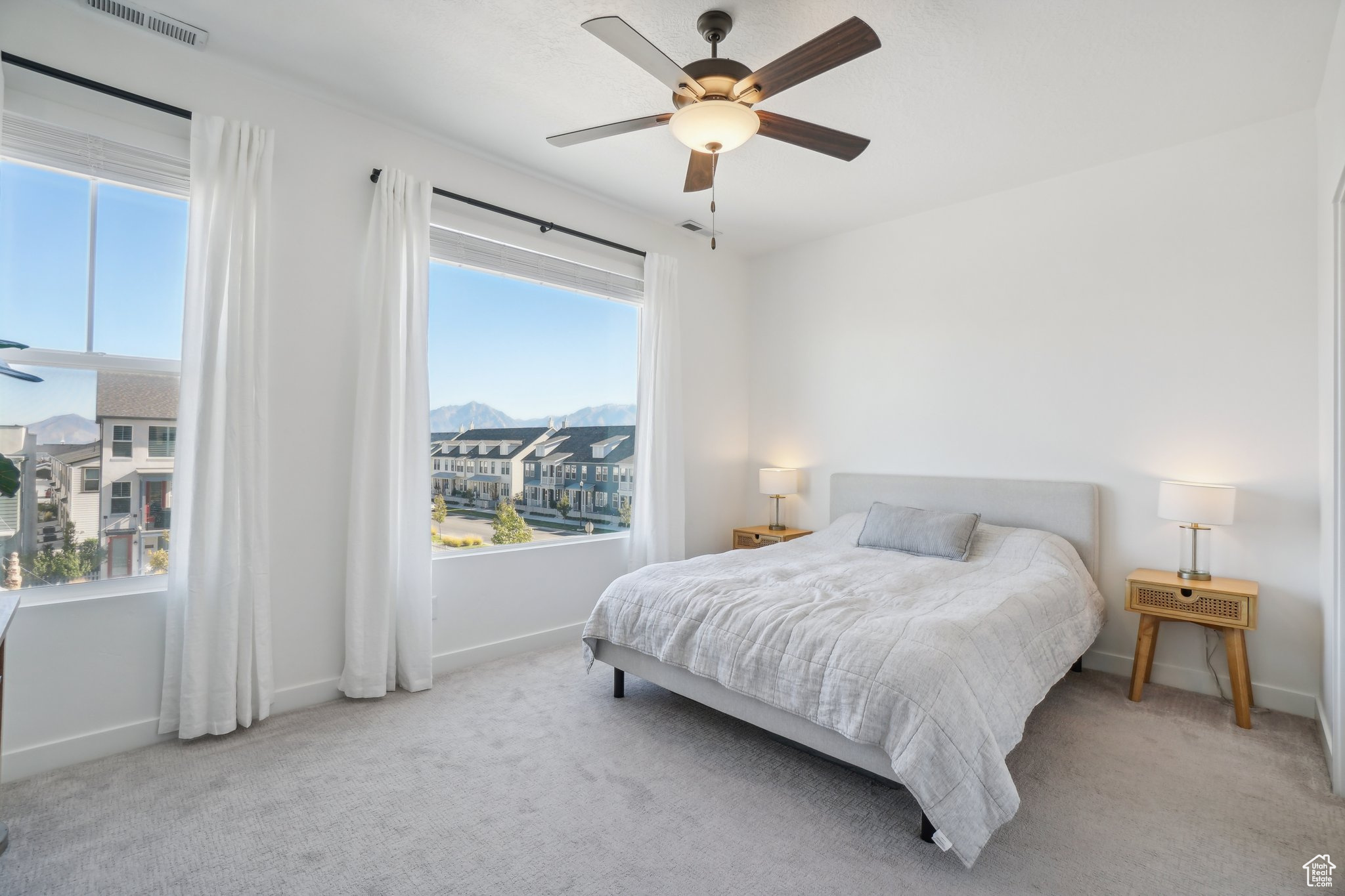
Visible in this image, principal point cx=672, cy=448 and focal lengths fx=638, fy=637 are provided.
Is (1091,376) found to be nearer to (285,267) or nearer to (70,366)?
(285,267)

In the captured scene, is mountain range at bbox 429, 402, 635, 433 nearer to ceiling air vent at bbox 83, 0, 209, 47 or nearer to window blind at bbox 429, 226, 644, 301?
window blind at bbox 429, 226, 644, 301

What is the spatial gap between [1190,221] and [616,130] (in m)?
3.09

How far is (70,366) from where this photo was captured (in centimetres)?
246

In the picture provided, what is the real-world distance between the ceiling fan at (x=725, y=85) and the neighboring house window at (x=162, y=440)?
201cm

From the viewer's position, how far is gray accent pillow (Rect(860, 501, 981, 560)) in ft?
11.7

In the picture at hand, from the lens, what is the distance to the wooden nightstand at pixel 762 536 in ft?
15.7

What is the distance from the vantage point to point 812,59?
2.02 m

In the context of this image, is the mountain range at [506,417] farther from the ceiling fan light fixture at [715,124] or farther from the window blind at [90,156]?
the ceiling fan light fixture at [715,124]

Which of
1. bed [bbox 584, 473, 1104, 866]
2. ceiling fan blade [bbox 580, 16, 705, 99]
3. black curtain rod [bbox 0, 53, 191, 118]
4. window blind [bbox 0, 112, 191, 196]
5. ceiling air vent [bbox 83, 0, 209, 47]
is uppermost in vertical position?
ceiling air vent [bbox 83, 0, 209, 47]

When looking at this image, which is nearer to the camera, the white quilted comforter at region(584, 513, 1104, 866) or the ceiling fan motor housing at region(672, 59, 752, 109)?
the white quilted comforter at region(584, 513, 1104, 866)

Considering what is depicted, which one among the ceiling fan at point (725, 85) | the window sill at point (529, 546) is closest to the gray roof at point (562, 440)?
the window sill at point (529, 546)

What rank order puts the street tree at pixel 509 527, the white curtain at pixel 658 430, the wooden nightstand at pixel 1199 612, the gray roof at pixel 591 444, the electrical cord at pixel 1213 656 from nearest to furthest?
the wooden nightstand at pixel 1199 612 → the electrical cord at pixel 1213 656 → the street tree at pixel 509 527 → the gray roof at pixel 591 444 → the white curtain at pixel 658 430

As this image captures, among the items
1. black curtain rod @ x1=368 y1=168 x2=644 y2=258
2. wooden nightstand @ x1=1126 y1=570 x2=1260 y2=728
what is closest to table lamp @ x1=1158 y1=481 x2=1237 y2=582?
wooden nightstand @ x1=1126 y1=570 x2=1260 y2=728

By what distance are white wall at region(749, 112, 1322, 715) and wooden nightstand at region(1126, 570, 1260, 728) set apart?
248 millimetres
